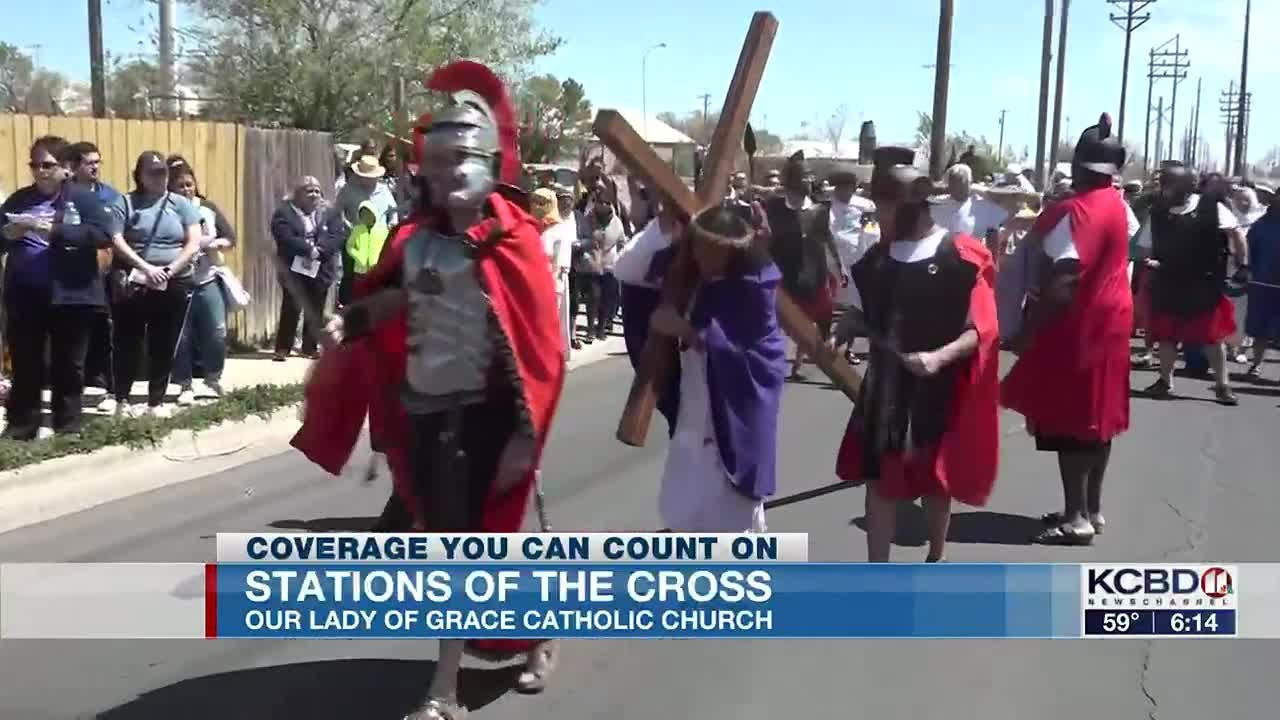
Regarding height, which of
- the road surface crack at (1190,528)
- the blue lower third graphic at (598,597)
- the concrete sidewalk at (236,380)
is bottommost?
the road surface crack at (1190,528)

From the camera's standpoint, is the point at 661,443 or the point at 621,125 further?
the point at 661,443

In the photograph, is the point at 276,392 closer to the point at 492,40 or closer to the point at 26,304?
the point at 26,304

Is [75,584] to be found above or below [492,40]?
below

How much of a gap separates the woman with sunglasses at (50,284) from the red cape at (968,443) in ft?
16.3

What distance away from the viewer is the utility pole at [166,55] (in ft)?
74.5

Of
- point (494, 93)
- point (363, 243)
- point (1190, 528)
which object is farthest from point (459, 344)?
point (363, 243)

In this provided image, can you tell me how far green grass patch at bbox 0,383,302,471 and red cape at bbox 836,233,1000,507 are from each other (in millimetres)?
4417

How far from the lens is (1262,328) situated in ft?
48.6

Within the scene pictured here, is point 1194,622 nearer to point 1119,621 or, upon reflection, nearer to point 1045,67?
point 1119,621

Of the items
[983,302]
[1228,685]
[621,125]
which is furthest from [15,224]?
[1228,685]

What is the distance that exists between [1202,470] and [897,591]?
5.58 meters

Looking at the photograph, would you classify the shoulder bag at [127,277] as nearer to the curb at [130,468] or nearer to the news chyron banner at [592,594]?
the curb at [130,468]

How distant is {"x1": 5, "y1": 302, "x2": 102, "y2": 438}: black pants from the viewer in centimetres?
890

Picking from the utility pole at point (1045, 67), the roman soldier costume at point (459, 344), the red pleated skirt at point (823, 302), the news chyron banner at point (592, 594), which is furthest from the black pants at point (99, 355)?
the utility pole at point (1045, 67)
